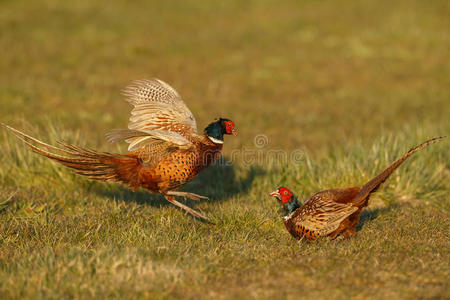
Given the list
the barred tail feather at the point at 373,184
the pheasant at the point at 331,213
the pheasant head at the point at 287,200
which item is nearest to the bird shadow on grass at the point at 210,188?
the pheasant head at the point at 287,200

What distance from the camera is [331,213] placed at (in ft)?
16.4

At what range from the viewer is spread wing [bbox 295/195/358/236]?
4.97 metres

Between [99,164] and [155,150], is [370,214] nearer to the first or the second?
[155,150]

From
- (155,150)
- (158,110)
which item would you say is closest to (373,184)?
(155,150)

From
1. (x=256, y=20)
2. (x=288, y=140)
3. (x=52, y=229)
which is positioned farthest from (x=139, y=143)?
(x=256, y=20)

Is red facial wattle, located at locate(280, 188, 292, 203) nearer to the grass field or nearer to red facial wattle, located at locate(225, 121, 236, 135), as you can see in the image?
the grass field

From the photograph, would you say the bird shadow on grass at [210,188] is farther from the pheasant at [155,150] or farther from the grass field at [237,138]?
the pheasant at [155,150]

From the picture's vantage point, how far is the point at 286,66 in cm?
1414

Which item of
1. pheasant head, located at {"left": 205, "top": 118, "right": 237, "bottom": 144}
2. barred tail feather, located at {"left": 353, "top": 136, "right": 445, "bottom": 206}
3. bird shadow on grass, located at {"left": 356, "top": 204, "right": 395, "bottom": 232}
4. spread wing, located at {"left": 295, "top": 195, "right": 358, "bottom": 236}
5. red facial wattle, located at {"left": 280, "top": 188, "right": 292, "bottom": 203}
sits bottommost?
bird shadow on grass, located at {"left": 356, "top": 204, "right": 395, "bottom": 232}

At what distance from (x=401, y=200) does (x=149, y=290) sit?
385 centimetres

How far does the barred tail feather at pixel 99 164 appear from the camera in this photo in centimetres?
500

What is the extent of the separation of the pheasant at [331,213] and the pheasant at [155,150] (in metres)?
0.94

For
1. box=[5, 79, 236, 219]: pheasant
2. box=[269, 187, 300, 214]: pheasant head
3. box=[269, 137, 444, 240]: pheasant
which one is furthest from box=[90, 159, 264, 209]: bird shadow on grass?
box=[269, 137, 444, 240]: pheasant

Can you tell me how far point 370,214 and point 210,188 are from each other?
A: 6.62ft
